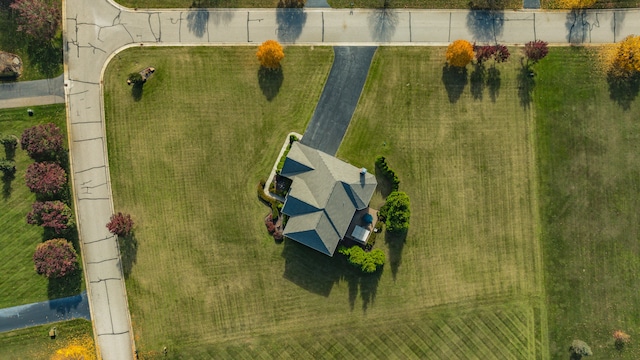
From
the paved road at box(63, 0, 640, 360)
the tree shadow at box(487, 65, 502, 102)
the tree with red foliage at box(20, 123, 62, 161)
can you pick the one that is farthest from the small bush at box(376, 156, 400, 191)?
the tree with red foliage at box(20, 123, 62, 161)

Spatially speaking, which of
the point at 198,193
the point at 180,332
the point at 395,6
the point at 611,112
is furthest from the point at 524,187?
the point at 180,332

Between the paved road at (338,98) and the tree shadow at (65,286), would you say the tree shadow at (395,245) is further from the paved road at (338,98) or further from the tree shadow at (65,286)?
the tree shadow at (65,286)

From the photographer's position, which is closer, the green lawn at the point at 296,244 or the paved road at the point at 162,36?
the green lawn at the point at 296,244

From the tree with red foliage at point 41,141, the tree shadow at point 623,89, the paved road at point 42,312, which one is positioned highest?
the tree shadow at point 623,89

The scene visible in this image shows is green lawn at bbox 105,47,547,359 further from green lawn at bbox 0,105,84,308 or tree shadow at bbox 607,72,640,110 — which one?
tree shadow at bbox 607,72,640,110

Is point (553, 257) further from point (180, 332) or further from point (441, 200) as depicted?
point (180, 332)

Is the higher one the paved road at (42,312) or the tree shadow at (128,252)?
the tree shadow at (128,252)

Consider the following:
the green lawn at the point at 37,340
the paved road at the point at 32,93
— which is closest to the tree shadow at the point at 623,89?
the paved road at the point at 32,93
